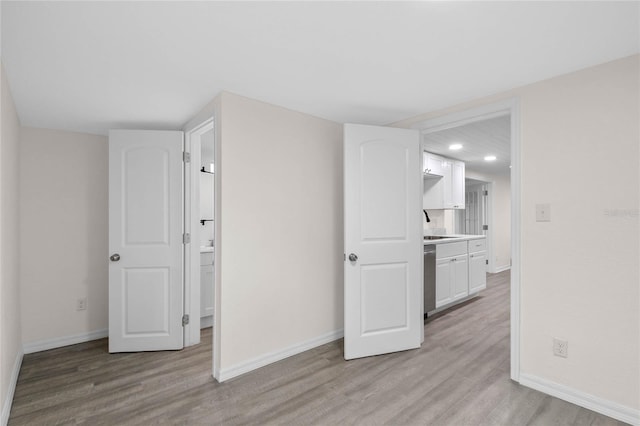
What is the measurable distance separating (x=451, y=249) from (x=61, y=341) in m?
4.48

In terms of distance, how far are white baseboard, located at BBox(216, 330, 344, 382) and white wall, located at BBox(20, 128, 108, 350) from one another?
75.0 inches

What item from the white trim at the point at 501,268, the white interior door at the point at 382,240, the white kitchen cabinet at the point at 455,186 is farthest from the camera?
the white trim at the point at 501,268

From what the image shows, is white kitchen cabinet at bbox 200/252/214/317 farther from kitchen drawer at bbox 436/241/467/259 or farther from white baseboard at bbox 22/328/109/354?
kitchen drawer at bbox 436/241/467/259

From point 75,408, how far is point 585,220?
11.4 ft

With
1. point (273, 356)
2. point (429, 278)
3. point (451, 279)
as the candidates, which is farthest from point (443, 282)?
point (273, 356)

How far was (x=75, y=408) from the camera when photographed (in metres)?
2.15

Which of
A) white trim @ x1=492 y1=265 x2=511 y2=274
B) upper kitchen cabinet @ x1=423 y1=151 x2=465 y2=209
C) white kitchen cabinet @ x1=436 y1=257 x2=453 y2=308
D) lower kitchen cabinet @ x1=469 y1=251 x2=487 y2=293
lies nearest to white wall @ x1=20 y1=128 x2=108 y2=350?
white kitchen cabinet @ x1=436 y1=257 x2=453 y2=308

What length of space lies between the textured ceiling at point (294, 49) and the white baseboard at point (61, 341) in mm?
2144

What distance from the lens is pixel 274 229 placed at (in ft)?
9.12

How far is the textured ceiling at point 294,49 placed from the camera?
1.52 metres

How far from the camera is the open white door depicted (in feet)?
10.1

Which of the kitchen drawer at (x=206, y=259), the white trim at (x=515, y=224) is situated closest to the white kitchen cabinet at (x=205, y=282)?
the kitchen drawer at (x=206, y=259)

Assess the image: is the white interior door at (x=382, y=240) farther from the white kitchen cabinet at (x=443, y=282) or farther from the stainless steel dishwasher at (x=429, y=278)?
the white kitchen cabinet at (x=443, y=282)

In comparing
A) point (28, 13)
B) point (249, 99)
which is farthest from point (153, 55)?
point (249, 99)
